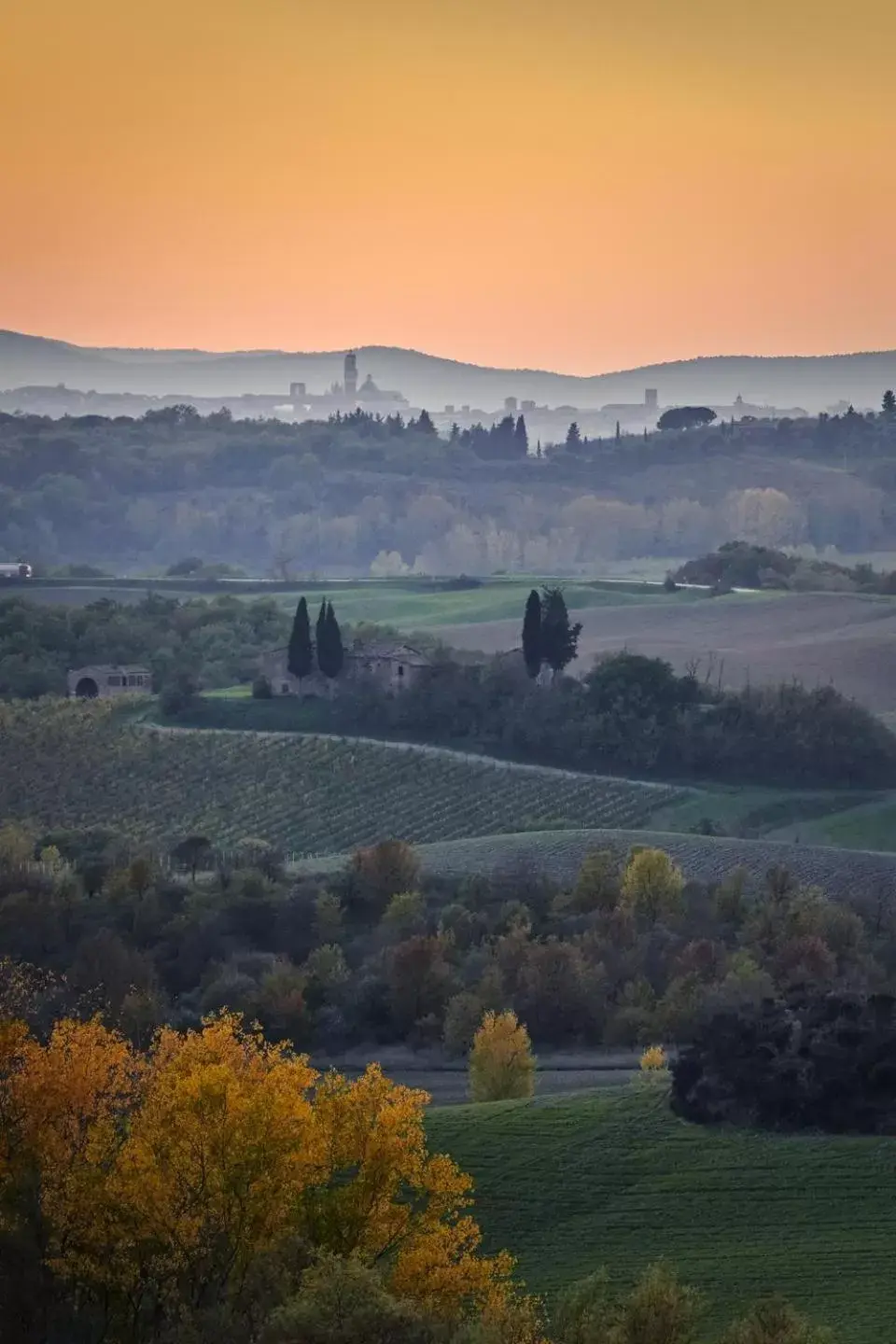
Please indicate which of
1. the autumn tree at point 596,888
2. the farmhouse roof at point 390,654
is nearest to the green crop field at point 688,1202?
the autumn tree at point 596,888

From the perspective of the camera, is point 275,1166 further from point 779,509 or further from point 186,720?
point 779,509

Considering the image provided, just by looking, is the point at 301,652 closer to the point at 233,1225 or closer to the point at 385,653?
the point at 385,653

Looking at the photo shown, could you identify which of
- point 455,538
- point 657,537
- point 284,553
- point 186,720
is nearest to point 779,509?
point 657,537

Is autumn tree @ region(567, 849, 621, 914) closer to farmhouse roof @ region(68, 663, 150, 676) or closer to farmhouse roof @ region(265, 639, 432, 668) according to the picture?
farmhouse roof @ region(265, 639, 432, 668)

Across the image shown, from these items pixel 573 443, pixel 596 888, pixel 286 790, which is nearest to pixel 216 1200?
pixel 596 888

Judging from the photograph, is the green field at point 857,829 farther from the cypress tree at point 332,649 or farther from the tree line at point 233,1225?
the tree line at point 233,1225

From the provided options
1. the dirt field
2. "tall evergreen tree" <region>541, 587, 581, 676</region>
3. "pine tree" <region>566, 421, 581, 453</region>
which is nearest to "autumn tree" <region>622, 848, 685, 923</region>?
"tall evergreen tree" <region>541, 587, 581, 676</region>
